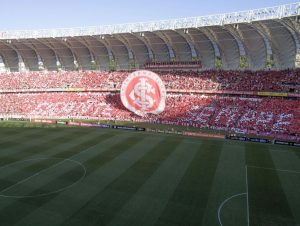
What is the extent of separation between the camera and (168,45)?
63.5 meters

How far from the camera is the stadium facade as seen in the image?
48719mm

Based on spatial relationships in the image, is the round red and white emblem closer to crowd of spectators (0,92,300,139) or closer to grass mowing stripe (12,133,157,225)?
crowd of spectators (0,92,300,139)

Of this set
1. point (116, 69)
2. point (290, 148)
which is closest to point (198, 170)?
point (290, 148)

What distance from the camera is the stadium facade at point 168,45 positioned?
48719 millimetres

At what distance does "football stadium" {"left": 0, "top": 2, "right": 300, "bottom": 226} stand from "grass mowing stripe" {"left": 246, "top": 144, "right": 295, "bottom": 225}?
0.10m

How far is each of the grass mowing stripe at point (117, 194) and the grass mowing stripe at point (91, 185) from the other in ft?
2.03

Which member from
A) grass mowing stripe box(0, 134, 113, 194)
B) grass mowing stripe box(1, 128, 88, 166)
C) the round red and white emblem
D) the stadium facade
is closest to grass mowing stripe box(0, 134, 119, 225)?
grass mowing stripe box(0, 134, 113, 194)

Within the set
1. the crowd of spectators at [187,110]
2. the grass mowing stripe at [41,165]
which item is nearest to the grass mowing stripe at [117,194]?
the grass mowing stripe at [41,165]

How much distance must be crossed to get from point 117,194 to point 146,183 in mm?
3150

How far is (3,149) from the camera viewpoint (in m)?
32.8

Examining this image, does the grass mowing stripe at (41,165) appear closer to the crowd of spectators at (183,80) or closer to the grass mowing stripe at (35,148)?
the grass mowing stripe at (35,148)

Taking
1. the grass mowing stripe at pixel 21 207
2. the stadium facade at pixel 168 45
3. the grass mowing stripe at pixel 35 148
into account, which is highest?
the stadium facade at pixel 168 45

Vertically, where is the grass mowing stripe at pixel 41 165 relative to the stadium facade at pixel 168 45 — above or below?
below

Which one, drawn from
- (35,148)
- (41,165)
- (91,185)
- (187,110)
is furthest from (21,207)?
(187,110)
